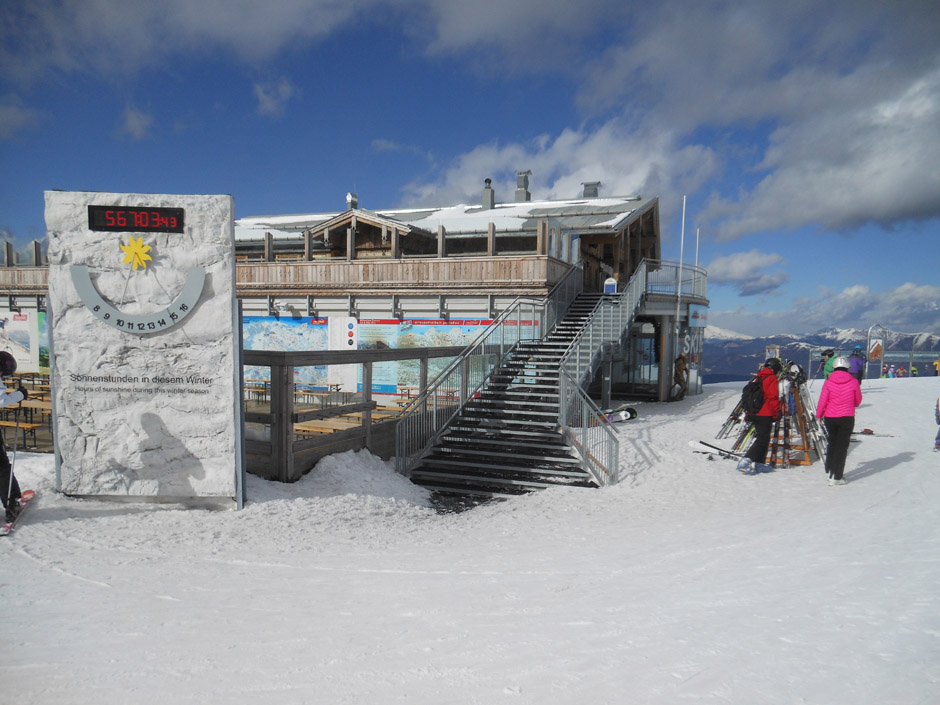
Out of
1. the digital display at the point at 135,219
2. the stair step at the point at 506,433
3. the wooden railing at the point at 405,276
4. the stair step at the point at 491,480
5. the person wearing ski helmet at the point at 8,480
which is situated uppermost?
the wooden railing at the point at 405,276

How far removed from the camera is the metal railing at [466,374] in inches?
400

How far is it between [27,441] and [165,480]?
7.23 meters

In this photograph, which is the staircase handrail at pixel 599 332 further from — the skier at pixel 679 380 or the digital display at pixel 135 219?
the digital display at pixel 135 219

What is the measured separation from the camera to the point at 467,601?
4.28 metres

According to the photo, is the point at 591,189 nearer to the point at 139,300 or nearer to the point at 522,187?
A: the point at 522,187

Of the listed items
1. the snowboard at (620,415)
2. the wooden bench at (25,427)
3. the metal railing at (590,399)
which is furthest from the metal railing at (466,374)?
the wooden bench at (25,427)

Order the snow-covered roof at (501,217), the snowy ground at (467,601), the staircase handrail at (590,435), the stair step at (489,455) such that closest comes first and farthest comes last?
the snowy ground at (467,601), the staircase handrail at (590,435), the stair step at (489,455), the snow-covered roof at (501,217)

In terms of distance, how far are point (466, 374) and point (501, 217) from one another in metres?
9.47

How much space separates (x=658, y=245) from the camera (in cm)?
2608

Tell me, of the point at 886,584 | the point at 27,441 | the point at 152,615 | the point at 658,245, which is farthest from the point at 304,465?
the point at 658,245

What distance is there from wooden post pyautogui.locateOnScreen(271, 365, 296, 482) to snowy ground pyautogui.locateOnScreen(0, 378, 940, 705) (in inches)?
12.7

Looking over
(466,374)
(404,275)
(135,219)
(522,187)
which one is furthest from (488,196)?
(135,219)

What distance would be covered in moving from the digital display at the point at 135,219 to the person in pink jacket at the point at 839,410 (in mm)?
8625

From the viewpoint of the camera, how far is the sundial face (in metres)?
6.19
